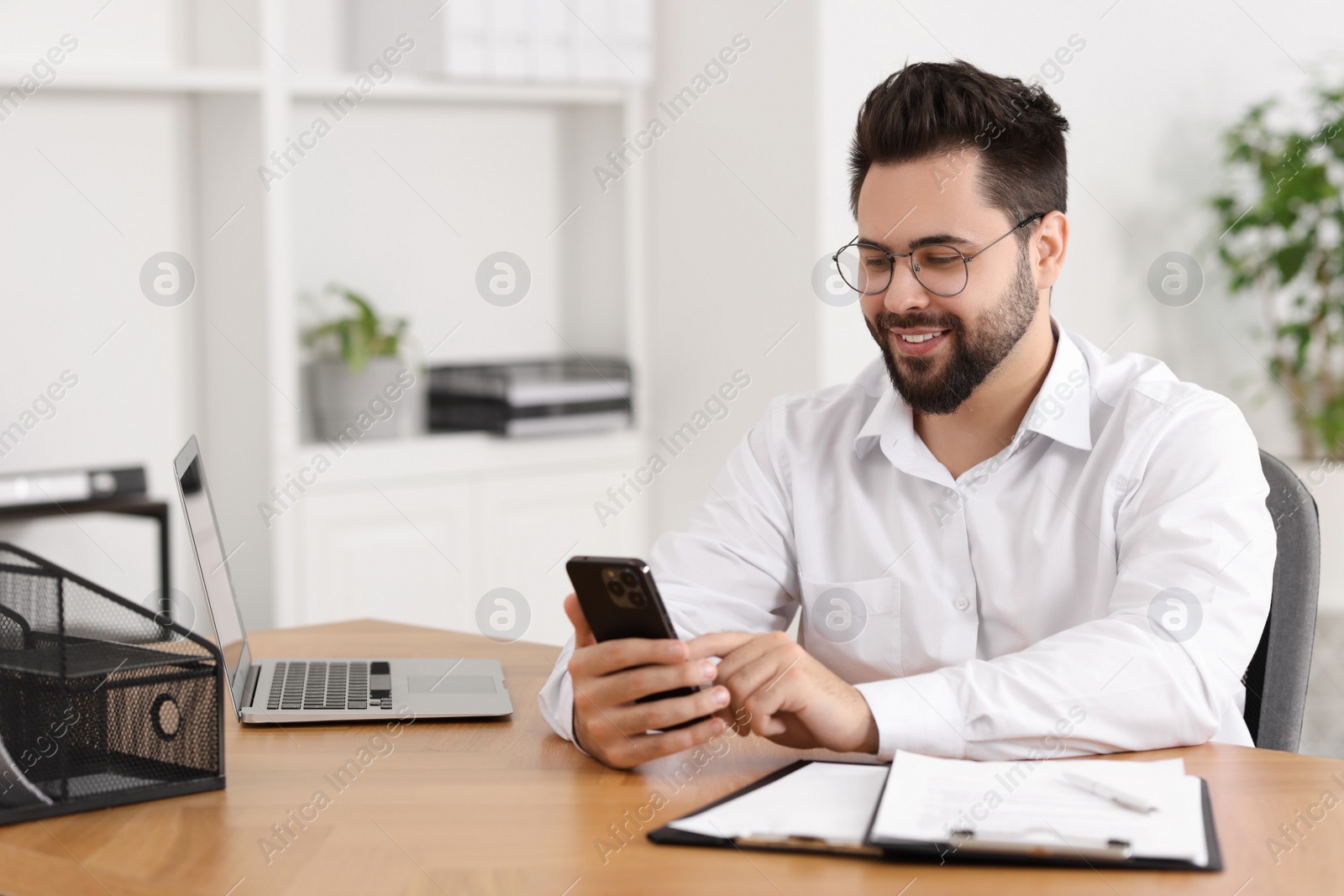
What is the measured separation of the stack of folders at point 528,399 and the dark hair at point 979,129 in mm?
1753

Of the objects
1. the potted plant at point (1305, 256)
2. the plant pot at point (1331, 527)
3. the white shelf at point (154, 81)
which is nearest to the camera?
the white shelf at point (154, 81)

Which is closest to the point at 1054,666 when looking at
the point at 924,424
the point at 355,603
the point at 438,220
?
the point at 924,424

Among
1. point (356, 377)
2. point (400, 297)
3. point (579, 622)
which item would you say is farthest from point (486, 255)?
point (579, 622)

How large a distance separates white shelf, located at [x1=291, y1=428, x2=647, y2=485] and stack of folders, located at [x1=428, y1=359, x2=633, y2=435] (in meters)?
0.04

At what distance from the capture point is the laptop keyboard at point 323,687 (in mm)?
1498

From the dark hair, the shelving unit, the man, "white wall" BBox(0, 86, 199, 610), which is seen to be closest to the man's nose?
the man

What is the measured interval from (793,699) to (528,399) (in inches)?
87.2

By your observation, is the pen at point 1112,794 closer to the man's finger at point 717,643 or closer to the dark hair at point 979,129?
the man's finger at point 717,643

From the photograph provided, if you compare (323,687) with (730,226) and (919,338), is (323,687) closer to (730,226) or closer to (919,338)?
(919,338)

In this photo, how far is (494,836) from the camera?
43.9 inches

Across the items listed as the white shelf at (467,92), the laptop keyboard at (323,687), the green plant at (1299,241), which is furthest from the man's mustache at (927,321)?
the green plant at (1299,241)

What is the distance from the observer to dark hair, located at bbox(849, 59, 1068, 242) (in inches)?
65.8

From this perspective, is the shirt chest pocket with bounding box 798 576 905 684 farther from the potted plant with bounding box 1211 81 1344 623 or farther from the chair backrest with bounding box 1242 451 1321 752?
the potted plant with bounding box 1211 81 1344 623

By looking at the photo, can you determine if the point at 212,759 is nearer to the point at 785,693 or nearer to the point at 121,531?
the point at 785,693
